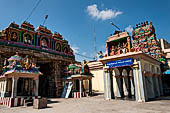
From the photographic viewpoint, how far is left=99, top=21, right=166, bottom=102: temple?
45.1 ft

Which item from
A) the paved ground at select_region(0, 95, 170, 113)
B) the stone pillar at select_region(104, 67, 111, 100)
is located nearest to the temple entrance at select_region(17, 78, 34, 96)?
the paved ground at select_region(0, 95, 170, 113)

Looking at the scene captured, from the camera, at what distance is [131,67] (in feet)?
48.1

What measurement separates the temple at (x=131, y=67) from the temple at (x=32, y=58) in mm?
8499

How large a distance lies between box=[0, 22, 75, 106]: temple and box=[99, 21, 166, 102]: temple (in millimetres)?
Result: 8499

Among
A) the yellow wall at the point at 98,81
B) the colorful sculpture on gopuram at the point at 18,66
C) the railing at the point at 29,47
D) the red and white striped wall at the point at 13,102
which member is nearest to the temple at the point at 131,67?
the colorful sculpture on gopuram at the point at 18,66

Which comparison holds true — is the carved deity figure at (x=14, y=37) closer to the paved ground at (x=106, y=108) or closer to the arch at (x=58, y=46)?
the arch at (x=58, y=46)

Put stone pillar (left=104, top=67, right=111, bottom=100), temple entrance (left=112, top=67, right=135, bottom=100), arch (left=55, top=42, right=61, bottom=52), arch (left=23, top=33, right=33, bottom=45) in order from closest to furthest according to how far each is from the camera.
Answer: stone pillar (left=104, top=67, right=111, bottom=100), temple entrance (left=112, top=67, right=135, bottom=100), arch (left=23, top=33, right=33, bottom=45), arch (left=55, top=42, right=61, bottom=52)

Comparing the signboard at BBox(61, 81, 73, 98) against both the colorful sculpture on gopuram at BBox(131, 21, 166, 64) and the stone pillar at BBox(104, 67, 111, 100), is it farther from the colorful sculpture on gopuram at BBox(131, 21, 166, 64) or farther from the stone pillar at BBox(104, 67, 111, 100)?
the colorful sculpture on gopuram at BBox(131, 21, 166, 64)

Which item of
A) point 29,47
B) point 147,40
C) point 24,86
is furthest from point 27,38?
point 147,40

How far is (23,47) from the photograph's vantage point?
19781 millimetres

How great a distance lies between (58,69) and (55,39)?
6074 millimetres

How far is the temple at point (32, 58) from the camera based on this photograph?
14590 millimetres

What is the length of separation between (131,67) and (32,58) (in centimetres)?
1421

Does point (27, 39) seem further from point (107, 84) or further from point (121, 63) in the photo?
point (121, 63)
